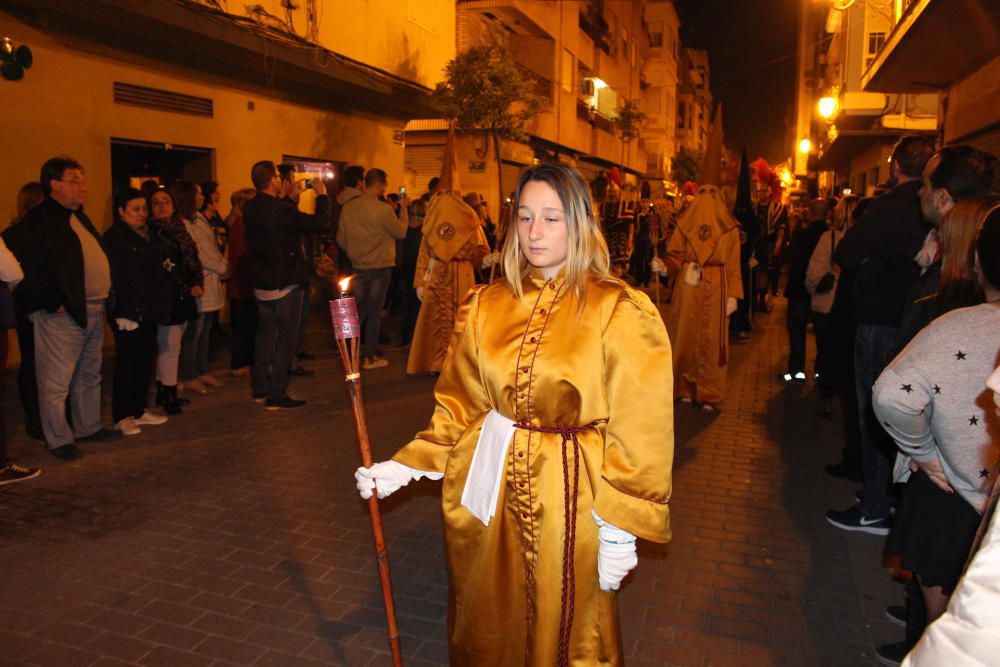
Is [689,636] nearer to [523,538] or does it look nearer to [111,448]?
[523,538]

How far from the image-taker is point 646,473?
89.1 inches

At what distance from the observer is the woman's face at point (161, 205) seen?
695 centimetres

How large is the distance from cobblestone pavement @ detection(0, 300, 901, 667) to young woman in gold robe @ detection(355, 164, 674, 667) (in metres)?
1.17

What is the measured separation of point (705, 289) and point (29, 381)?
19.9ft

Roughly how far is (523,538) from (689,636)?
64.9 inches

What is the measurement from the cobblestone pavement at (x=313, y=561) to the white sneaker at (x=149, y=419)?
132 mm

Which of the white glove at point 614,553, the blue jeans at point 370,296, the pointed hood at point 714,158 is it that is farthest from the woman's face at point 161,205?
the white glove at point 614,553

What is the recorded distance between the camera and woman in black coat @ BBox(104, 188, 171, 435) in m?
6.25

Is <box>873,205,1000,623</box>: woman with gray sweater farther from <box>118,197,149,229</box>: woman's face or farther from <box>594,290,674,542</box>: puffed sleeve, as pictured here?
<box>118,197,149,229</box>: woman's face

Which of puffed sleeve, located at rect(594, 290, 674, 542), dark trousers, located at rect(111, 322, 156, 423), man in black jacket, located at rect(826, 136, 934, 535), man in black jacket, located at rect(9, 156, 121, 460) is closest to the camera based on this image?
puffed sleeve, located at rect(594, 290, 674, 542)

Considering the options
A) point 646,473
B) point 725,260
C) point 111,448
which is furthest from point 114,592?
point 725,260

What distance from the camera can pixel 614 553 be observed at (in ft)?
7.41

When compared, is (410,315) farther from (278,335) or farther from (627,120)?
(627,120)

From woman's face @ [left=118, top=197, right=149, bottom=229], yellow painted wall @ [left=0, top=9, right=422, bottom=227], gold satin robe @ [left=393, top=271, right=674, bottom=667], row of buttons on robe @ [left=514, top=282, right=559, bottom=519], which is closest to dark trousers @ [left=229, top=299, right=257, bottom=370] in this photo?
woman's face @ [left=118, top=197, right=149, bottom=229]
